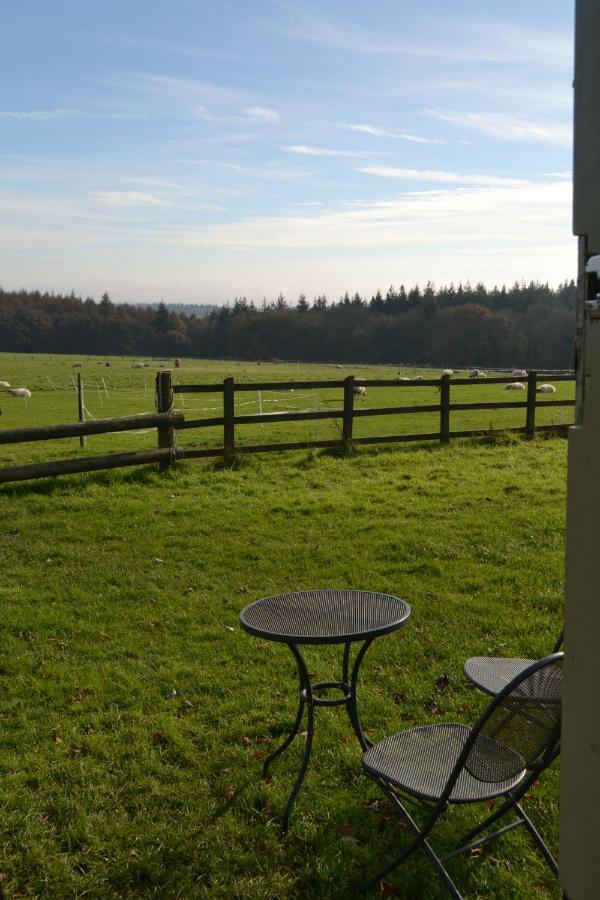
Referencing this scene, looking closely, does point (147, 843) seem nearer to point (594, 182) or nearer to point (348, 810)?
point (348, 810)

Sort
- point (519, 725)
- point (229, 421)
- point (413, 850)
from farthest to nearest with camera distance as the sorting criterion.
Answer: point (229, 421) < point (413, 850) < point (519, 725)

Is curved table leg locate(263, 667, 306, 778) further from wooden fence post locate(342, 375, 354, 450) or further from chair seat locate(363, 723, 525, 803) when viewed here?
wooden fence post locate(342, 375, 354, 450)

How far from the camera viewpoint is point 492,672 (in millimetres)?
3705

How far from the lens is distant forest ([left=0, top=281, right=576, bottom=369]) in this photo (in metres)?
94.1

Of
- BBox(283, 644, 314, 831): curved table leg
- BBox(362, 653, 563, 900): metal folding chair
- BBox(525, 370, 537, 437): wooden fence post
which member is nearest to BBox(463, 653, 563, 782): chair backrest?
BBox(362, 653, 563, 900): metal folding chair

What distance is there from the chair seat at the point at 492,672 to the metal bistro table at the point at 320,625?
41 centimetres

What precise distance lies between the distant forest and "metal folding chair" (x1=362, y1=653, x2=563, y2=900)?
85305 mm

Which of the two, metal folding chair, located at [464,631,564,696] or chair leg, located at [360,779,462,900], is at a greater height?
metal folding chair, located at [464,631,564,696]

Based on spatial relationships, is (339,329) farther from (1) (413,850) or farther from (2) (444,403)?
(1) (413,850)

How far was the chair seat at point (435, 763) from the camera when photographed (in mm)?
2629

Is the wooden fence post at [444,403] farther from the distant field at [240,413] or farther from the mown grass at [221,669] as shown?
the mown grass at [221,669]

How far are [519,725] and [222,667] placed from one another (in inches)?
112

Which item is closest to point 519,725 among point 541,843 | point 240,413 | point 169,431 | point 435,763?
point 435,763

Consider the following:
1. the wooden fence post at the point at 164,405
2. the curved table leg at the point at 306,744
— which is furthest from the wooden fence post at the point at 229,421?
the curved table leg at the point at 306,744
